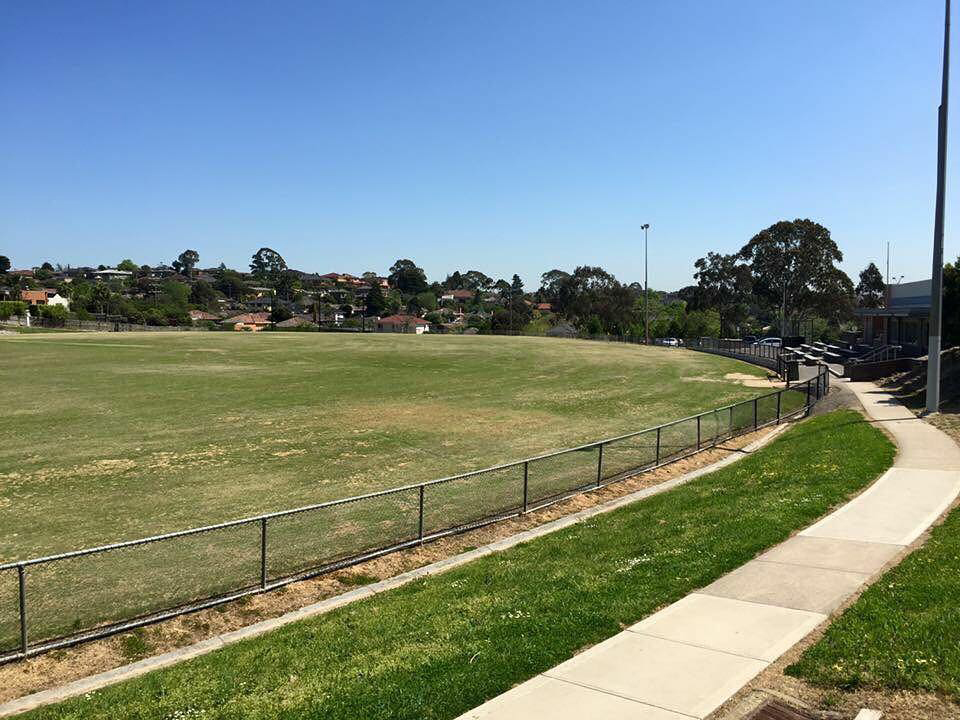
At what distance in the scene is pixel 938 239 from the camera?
81.1ft

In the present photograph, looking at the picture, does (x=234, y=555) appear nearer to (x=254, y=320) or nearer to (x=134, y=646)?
(x=134, y=646)

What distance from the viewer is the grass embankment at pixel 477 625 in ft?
→ 23.6

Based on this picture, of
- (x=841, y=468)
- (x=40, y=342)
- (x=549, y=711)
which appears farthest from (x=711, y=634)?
(x=40, y=342)

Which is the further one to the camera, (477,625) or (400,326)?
(400,326)

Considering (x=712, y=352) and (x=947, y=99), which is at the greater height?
(x=947, y=99)

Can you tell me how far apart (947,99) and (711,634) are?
81.5 feet

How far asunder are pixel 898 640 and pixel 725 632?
1.69 metres

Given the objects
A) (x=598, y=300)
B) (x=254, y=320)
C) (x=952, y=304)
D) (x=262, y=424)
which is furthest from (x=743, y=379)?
(x=254, y=320)

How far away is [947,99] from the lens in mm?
24953

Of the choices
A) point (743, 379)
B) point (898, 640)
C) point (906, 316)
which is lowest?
point (743, 379)

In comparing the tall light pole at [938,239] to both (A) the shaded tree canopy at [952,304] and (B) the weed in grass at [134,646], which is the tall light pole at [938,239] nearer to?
(A) the shaded tree canopy at [952,304]

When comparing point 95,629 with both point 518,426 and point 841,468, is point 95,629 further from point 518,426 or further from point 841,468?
point 518,426

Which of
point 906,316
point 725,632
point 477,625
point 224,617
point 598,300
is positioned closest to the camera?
point 725,632

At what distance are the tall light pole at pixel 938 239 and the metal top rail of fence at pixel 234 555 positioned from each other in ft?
39.3
